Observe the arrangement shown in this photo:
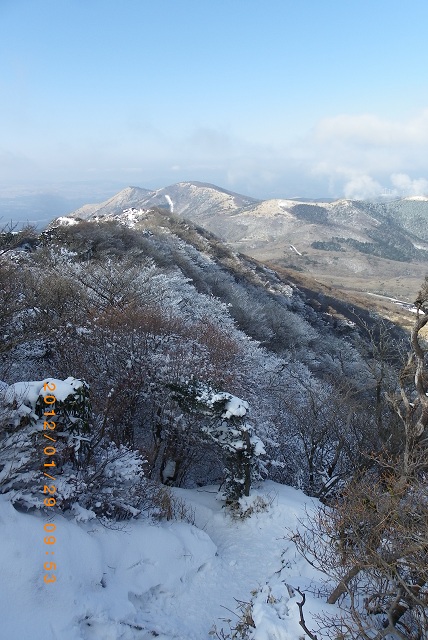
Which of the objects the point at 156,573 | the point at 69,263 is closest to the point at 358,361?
the point at 69,263

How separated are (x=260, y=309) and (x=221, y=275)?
732 cm

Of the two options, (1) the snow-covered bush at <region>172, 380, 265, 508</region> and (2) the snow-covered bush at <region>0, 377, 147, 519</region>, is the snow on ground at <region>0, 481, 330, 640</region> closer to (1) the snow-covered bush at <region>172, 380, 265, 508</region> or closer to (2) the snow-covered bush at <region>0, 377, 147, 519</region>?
(2) the snow-covered bush at <region>0, 377, 147, 519</region>

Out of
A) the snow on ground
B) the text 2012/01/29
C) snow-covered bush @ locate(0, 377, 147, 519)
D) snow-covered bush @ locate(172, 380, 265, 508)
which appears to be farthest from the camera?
snow-covered bush @ locate(172, 380, 265, 508)

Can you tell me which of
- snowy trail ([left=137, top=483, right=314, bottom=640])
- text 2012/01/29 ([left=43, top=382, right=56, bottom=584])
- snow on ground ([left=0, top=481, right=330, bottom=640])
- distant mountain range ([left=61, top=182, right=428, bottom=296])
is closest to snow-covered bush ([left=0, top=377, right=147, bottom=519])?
text 2012/01/29 ([left=43, top=382, right=56, bottom=584])

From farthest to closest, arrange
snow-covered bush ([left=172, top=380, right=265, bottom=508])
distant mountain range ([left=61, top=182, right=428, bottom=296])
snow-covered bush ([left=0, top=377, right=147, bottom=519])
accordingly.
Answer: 1. distant mountain range ([left=61, top=182, right=428, bottom=296])
2. snow-covered bush ([left=172, top=380, right=265, bottom=508])
3. snow-covered bush ([left=0, top=377, right=147, bottom=519])

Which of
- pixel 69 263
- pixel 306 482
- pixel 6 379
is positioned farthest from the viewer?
pixel 69 263

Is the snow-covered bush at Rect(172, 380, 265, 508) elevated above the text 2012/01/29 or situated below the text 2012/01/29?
below

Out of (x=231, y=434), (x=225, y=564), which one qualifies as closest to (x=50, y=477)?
(x=225, y=564)

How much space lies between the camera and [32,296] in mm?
14672

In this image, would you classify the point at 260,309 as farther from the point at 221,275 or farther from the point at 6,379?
the point at 6,379

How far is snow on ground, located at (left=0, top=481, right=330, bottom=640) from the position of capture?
5.50 metres

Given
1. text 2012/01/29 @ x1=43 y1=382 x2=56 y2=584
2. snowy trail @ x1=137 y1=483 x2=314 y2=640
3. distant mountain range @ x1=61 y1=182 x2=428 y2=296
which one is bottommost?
distant mountain range @ x1=61 y1=182 x2=428 y2=296

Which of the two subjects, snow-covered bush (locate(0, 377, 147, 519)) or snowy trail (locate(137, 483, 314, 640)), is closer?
snow-covered bush (locate(0, 377, 147, 519))

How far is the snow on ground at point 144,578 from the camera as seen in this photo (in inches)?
217
